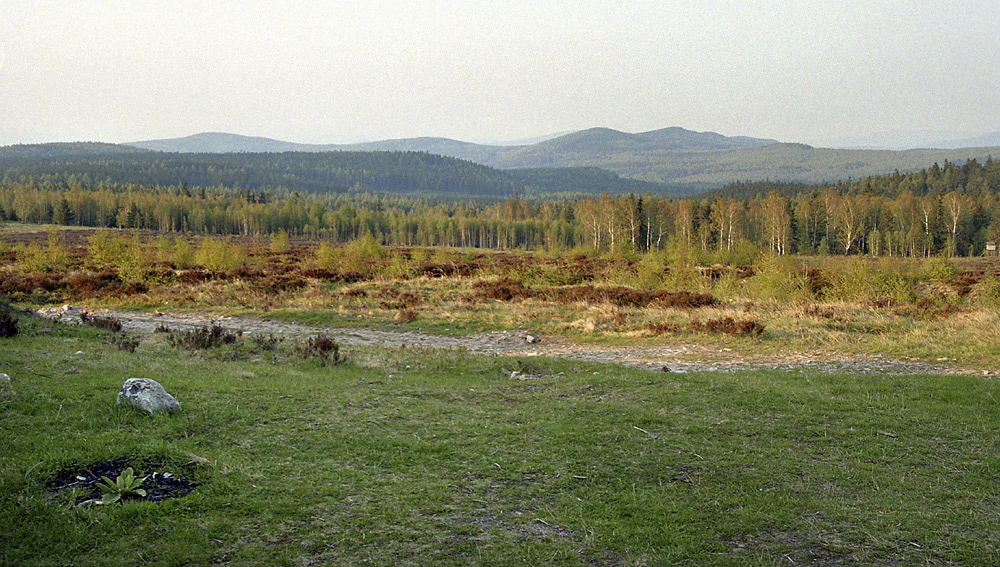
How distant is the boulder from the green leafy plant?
2.28m

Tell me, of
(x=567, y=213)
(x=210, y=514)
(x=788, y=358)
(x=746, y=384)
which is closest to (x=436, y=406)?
(x=210, y=514)

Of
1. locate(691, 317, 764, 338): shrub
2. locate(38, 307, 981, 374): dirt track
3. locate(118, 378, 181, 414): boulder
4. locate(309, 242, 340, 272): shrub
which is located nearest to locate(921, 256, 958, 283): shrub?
locate(691, 317, 764, 338): shrub

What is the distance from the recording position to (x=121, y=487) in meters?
5.42

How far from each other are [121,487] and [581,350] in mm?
14494

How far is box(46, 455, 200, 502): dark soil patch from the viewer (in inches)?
216

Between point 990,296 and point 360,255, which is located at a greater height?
point 360,255

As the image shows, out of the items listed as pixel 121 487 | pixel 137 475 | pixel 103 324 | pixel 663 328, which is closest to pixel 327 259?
pixel 103 324

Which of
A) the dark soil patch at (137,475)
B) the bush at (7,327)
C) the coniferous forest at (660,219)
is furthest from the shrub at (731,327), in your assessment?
the coniferous forest at (660,219)

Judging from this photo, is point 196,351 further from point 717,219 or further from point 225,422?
point 717,219

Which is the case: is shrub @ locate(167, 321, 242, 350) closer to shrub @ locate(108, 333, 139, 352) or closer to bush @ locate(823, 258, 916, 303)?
shrub @ locate(108, 333, 139, 352)

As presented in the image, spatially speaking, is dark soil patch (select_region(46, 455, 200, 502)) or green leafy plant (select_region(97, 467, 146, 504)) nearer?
green leafy plant (select_region(97, 467, 146, 504))

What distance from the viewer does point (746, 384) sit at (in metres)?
11.5

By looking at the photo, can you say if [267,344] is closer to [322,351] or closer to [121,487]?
[322,351]

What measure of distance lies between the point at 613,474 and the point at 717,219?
82.8 metres
